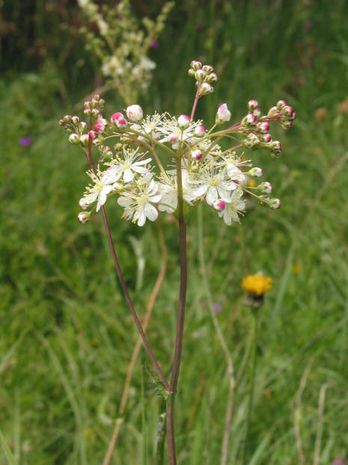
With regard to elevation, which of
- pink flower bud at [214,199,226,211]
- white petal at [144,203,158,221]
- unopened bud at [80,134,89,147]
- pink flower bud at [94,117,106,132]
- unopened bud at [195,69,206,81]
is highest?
unopened bud at [195,69,206,81]

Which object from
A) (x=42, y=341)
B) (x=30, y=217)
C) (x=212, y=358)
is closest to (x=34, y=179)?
(x=30, y=217)

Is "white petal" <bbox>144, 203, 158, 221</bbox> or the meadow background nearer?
"white petal" <bbox>144, 203, 158, 221</bbox>

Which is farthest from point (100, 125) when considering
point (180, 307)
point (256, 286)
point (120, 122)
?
point (256, 286)

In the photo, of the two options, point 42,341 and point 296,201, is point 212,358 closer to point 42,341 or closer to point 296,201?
point 42,341

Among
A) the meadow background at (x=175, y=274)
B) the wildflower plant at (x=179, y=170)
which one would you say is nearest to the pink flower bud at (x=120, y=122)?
the wildflower plant at (x=179, y=170)

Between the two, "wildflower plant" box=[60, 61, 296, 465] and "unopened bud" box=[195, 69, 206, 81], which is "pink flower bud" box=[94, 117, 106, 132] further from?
"unopened bud" box=[195, 69, 206, 81]

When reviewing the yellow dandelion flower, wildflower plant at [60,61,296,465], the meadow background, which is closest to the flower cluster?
wildflower plant at [60,61,296,465]
